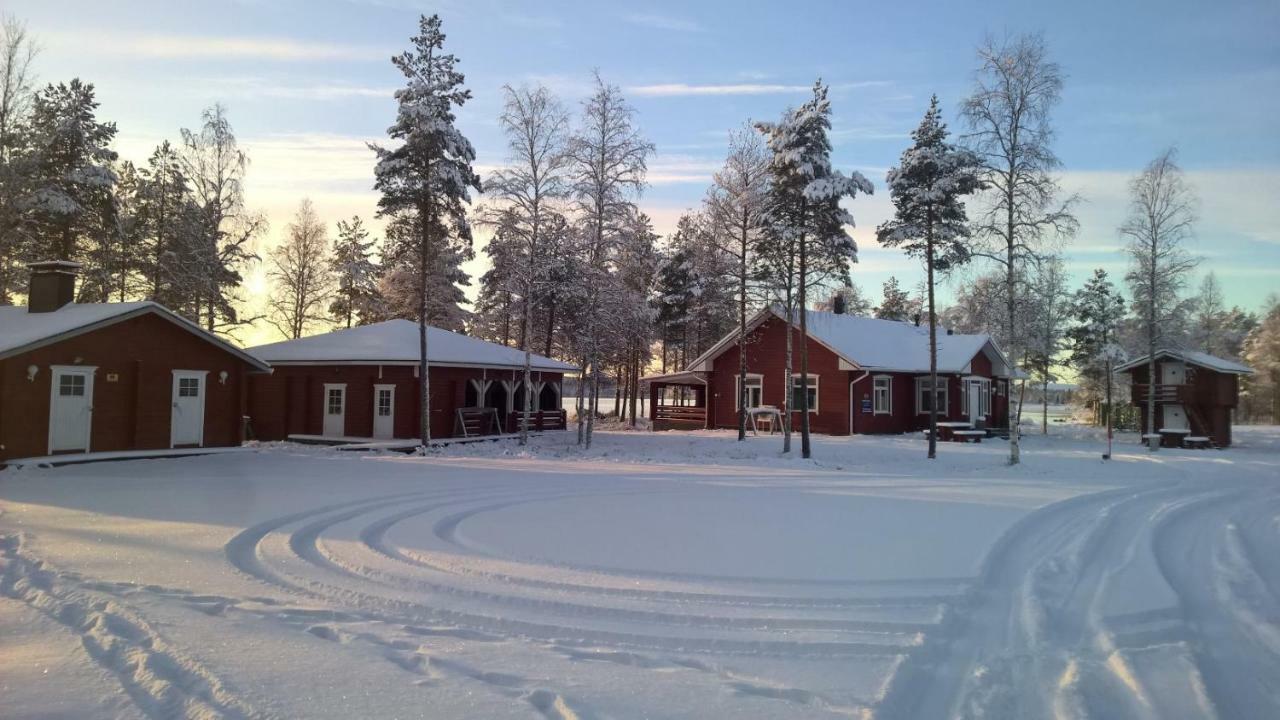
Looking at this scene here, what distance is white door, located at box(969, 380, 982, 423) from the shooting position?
123ft

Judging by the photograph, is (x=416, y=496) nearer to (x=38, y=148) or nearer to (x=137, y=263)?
(x=38, y=148)

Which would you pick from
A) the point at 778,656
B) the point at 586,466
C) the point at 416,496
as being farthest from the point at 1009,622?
the point at 586,466

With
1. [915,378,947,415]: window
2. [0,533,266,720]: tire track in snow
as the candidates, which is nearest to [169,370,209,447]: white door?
[0,533,266,720]: tire track in snow

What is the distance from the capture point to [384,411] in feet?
89.3

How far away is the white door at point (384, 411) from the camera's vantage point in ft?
88.7

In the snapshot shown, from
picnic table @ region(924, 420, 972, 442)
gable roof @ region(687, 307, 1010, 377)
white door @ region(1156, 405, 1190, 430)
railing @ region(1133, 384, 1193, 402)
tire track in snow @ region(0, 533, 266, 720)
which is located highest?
gable roof @ region(687, 307, 1010, 377)

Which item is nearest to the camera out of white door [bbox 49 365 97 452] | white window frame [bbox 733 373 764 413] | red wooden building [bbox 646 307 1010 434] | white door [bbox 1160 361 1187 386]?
white door [bbox 49 365 97 452]

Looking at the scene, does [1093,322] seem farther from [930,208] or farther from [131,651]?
[131,651]

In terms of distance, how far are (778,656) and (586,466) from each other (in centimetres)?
1525

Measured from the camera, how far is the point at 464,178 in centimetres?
2447

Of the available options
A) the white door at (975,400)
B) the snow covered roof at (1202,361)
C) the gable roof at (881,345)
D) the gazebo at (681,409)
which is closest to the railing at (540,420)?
the gazebo at (681,409)

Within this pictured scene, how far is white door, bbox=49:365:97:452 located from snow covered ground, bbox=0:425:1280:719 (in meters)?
5.44

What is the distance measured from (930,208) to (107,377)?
2381cm

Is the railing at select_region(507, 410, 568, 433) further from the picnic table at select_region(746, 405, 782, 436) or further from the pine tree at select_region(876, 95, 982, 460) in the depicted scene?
the pine tree at select_region(876, 95, 982, 460)
